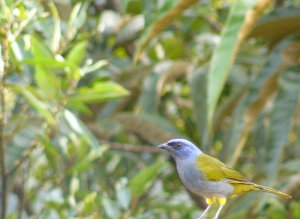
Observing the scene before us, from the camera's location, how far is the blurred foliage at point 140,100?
314cm

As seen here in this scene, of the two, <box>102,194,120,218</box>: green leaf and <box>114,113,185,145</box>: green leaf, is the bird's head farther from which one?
<box>114,113,185,145</box>: green leaf

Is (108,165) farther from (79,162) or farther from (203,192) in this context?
(203,192)

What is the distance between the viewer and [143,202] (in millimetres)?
4555

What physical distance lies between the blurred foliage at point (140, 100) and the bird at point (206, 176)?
1.96 ft

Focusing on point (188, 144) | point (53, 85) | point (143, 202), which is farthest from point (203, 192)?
point (143, 202)

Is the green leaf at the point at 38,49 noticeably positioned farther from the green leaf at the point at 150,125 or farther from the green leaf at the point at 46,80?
the green leaf at the point at 150,125

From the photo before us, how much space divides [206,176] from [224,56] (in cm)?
102

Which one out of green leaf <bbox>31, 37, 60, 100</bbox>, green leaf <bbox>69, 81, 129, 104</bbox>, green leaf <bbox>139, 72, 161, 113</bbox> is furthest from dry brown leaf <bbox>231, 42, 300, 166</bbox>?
green leaf <bbox>31, 37, 60, 100</bbox>

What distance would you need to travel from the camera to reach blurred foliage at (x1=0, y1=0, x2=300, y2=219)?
314 cm

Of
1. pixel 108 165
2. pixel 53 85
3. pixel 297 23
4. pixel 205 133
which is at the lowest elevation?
pixel 108 165

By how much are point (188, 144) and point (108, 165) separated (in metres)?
2.87

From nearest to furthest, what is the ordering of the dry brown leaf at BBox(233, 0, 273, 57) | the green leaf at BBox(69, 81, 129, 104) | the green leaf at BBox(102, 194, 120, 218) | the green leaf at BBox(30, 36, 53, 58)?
1. the green leaf at BBox(30, 36, 53, 58)
2. the green leaf at BBox(69, 81, 129, 104)
3. the dry brown leaf at BBox(233, 0, 273, 57)
4. the green leaf at BBox(102, 194, 120, 218)

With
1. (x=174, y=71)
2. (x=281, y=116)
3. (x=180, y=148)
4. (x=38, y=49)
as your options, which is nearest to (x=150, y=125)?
(x=174, y=71)

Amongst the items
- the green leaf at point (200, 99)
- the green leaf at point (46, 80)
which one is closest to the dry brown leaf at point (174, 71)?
the green leaf at point (200, 99)
